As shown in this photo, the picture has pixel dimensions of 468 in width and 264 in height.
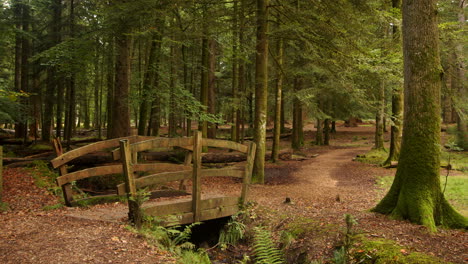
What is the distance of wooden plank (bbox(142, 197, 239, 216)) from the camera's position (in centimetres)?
590

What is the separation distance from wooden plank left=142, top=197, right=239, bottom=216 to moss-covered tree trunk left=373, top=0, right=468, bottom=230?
3294mm

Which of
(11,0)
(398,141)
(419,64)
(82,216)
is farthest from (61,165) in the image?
(11,0)

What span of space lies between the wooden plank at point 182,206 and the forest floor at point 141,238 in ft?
1.83

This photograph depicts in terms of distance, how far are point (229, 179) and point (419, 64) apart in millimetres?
9371

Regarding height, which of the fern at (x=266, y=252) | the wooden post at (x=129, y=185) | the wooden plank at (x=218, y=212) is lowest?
the fern at (x=266, y=252)

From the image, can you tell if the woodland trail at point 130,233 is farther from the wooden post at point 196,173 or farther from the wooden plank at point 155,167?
the wooden post at point 196,173

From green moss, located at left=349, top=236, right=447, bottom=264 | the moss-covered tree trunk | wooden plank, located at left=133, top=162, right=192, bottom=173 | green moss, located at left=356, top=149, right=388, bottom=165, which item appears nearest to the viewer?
green moss, located at left=349, top=236, right=447, bottom=264

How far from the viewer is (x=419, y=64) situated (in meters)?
6.08

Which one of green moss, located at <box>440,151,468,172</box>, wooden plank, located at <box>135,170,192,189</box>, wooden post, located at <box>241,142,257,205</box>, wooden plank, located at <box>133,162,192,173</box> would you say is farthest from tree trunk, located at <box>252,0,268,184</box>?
green moss, located at <box>440,151,468,172</box>

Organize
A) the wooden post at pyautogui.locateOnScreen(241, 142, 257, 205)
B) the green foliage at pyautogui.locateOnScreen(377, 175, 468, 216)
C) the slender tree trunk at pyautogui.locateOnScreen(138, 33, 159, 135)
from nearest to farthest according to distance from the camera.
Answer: the wooden post at pyautogui.locateOnScreen(241, 142, 257, 205)
the green foliage at pyautogui.locateOnScreen(377, 175, 468, 216)
the slender tree trunk at pyautogui.locateOnScreen(138, 33, 159, 135)

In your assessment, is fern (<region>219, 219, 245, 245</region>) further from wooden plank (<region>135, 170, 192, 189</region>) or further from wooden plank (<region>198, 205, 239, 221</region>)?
wooden plank (<region>135, 170, 192, 189</region>)

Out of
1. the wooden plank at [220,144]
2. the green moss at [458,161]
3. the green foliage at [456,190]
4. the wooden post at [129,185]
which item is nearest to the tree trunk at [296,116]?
the green moss at [458,161]

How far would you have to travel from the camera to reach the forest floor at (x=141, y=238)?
4320mm

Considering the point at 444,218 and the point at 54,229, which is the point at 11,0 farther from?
the point at 444,218
